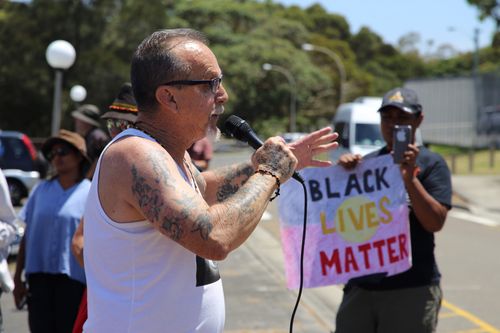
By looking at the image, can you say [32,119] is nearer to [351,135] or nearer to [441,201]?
[351,135]

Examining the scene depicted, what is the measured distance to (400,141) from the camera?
388cm

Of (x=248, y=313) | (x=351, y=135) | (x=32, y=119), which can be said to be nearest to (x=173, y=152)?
(x=248, y=313)

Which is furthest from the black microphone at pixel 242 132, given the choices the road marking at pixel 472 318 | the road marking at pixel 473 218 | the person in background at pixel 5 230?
the road marking at pixel 473 218

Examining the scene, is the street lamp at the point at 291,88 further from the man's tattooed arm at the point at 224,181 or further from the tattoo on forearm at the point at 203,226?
the tattoo on forearm at the point at 203,226

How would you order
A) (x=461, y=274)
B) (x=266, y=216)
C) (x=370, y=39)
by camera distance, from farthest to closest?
(x=370, y=39) < (x=266, y=216) < (x=461, y=274)

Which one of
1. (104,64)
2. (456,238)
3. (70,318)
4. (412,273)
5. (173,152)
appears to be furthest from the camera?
(104,64)

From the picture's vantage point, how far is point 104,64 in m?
38.8

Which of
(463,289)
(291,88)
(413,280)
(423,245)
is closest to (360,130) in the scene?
(463,289)

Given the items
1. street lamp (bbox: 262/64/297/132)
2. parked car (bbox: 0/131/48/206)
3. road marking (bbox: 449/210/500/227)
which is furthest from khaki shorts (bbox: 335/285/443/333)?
street lamp (bbox: 262/64/297/132)

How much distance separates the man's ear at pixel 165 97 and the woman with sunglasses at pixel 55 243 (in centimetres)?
267

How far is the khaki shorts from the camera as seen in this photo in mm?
3814

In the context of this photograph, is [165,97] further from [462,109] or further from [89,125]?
[462,109]

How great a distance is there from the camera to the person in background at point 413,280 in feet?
12.5

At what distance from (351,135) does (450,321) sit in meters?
12.7
